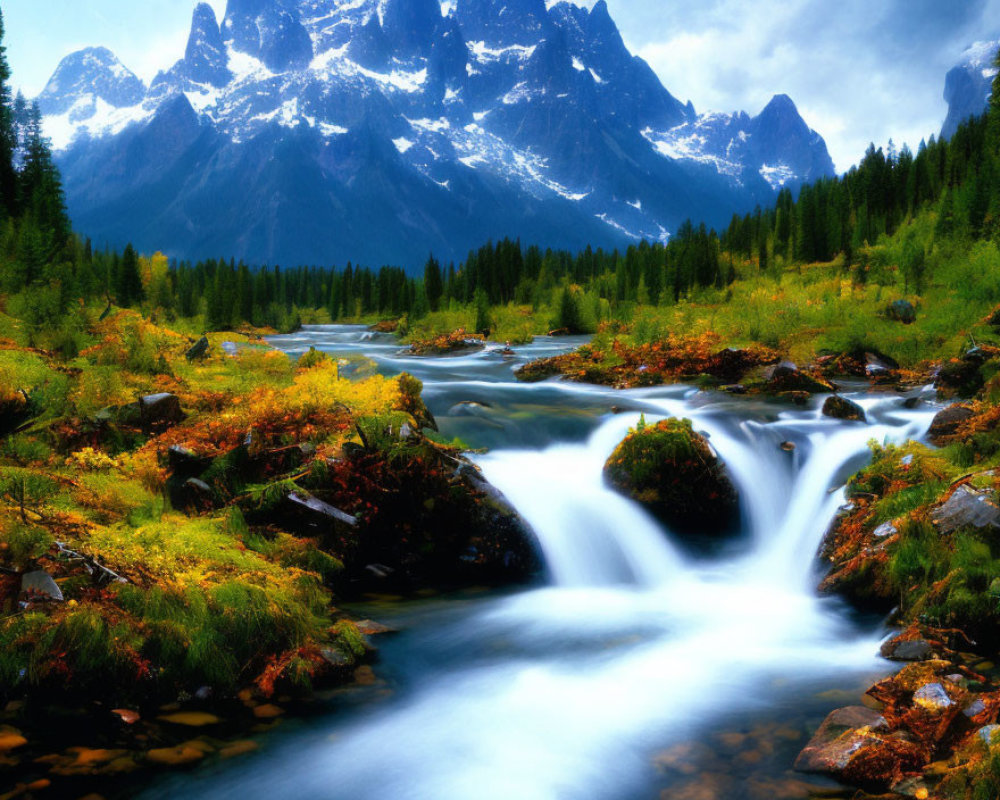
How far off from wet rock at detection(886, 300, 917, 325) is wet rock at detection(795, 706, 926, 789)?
20031 mm

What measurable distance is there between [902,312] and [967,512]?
1788 centimetres

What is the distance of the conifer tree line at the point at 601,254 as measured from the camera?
40.1 metres

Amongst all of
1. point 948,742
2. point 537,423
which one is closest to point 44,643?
point 948,742

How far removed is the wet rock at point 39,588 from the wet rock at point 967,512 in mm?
7981

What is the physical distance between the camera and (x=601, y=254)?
98188mm

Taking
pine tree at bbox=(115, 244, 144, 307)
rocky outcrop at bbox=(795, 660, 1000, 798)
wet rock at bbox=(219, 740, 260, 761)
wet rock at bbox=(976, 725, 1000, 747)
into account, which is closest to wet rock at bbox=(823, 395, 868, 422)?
rocky outcrop at bbox=(795, 660, 1000, 798)

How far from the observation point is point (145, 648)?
5.18m

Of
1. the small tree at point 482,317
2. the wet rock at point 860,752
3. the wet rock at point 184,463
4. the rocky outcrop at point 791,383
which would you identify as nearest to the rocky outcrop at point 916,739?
the wet rock at point 860,752

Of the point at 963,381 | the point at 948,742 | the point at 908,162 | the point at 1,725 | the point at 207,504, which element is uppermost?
the point at 908,162

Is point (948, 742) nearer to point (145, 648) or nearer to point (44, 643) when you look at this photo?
point (145, 648)

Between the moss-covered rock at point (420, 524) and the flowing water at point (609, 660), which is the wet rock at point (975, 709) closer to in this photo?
the flowing water at point (609, 660)

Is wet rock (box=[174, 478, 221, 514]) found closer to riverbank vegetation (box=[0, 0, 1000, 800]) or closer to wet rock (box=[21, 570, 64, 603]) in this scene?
riverbank vegetation (box=[0, 0, 1000, 800])

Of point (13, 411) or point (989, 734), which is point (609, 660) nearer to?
point (989, 734)

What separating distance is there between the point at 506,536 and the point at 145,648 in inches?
188
